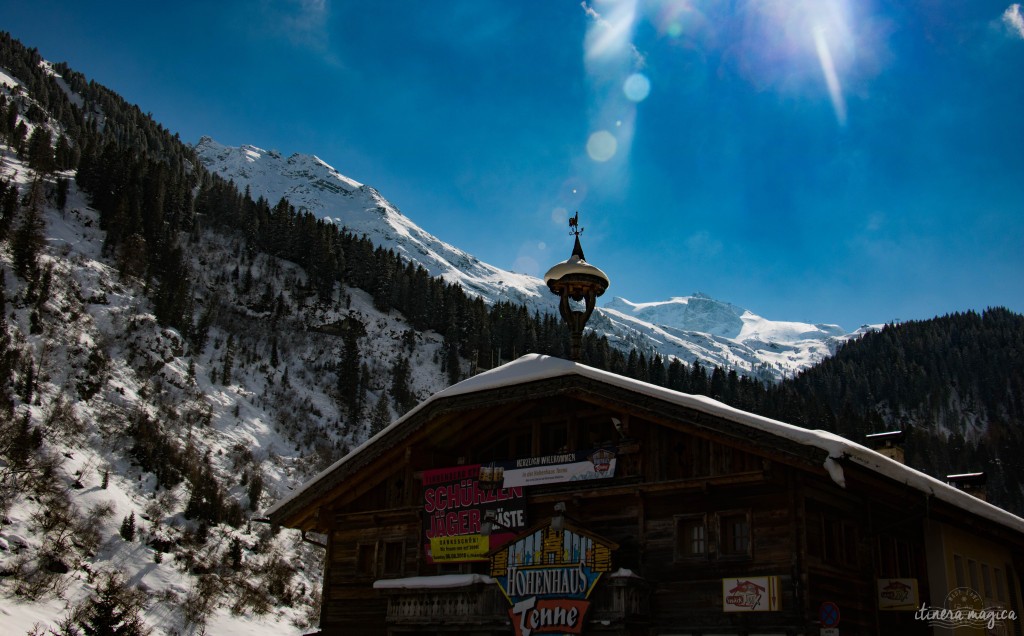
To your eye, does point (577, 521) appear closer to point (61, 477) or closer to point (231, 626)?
point (231, 626)

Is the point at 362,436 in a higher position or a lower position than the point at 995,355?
lower

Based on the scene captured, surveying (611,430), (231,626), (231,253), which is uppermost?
(231,253)

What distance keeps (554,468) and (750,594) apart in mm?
5329

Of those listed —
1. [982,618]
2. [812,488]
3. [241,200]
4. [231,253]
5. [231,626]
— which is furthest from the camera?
[241,200]

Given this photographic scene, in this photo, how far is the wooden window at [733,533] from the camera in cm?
1616

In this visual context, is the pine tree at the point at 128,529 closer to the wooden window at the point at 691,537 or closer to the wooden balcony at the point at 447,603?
the wooden balcony at the point at 447,603

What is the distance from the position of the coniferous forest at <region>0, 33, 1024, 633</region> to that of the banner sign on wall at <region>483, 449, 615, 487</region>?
1655cm

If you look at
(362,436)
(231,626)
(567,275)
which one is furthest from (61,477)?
(362,436)

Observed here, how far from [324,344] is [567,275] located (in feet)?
215

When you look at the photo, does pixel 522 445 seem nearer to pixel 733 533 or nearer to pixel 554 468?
pixel 554 468

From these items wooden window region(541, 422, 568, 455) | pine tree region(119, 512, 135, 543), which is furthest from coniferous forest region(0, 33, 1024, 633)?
wooden window region(541, 422, 568, 455)

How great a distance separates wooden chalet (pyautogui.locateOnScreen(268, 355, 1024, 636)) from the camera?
15609mm

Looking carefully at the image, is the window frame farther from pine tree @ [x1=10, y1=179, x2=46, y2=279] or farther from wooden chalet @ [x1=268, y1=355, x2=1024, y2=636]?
pine tree @ [x1=10, y1=179, x2=46, y2=279]

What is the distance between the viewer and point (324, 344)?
274ft
